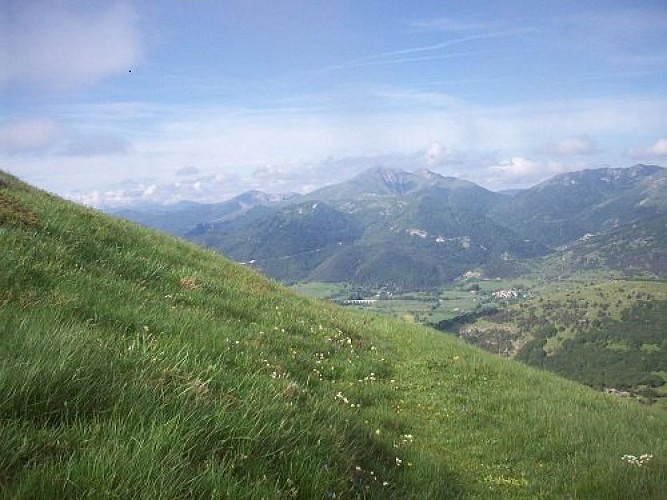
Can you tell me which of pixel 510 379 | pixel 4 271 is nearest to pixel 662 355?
pixel 510 379

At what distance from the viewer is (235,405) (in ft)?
17.4

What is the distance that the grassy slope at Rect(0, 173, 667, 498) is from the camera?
4.00 metres

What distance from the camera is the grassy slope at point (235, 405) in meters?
4.00

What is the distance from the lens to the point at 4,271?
25.6ft

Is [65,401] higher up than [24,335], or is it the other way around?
[24,335]

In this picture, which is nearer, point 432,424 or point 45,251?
point 45,251

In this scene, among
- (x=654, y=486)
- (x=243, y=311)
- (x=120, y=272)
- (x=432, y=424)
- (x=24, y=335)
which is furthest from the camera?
(x=243, y=311)

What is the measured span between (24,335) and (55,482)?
92.4 inches

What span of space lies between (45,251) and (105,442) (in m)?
7.03

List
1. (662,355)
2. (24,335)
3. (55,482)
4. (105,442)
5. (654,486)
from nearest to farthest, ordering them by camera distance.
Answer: (55,482)
(105,442)
(24,335)
(654,486)
(662,355)

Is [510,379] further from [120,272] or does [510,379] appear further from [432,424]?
[120,272]

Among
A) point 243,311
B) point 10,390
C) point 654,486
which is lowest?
point 654,486

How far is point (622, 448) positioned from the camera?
9.61 metres

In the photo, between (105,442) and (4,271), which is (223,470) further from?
(4,271)
